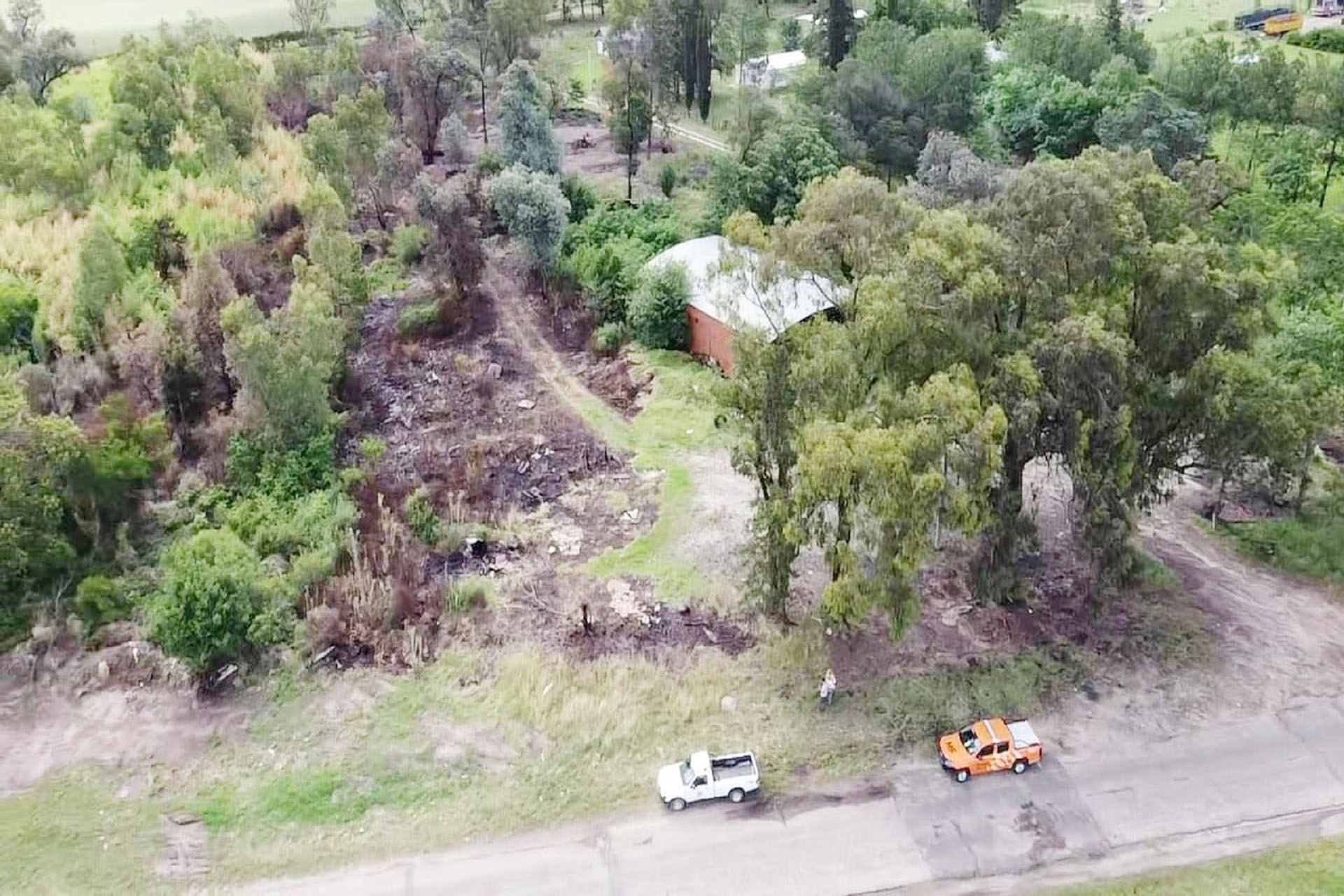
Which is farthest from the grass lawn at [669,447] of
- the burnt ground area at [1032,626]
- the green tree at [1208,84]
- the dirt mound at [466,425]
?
the green tree at [1208,84]

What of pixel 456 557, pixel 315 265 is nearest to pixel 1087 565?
pixel 456 557

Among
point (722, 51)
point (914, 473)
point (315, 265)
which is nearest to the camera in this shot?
point (914, 473)

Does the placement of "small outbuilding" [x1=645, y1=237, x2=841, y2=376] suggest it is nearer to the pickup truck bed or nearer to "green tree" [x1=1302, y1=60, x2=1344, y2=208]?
the pickup truck bed

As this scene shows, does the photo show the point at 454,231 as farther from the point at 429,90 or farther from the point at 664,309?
the point at 429,90

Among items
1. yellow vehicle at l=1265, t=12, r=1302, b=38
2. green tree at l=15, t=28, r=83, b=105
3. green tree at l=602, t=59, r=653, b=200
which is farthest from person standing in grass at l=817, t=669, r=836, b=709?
yellow vehicle at l=1265, t=12, r=1302, b=38

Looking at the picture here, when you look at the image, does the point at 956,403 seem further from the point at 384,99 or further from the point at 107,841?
the point at 384,99

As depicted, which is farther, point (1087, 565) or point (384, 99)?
point (384, 99)

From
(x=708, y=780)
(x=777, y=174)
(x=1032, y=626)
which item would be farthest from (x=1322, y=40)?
(x=708, y=780)
